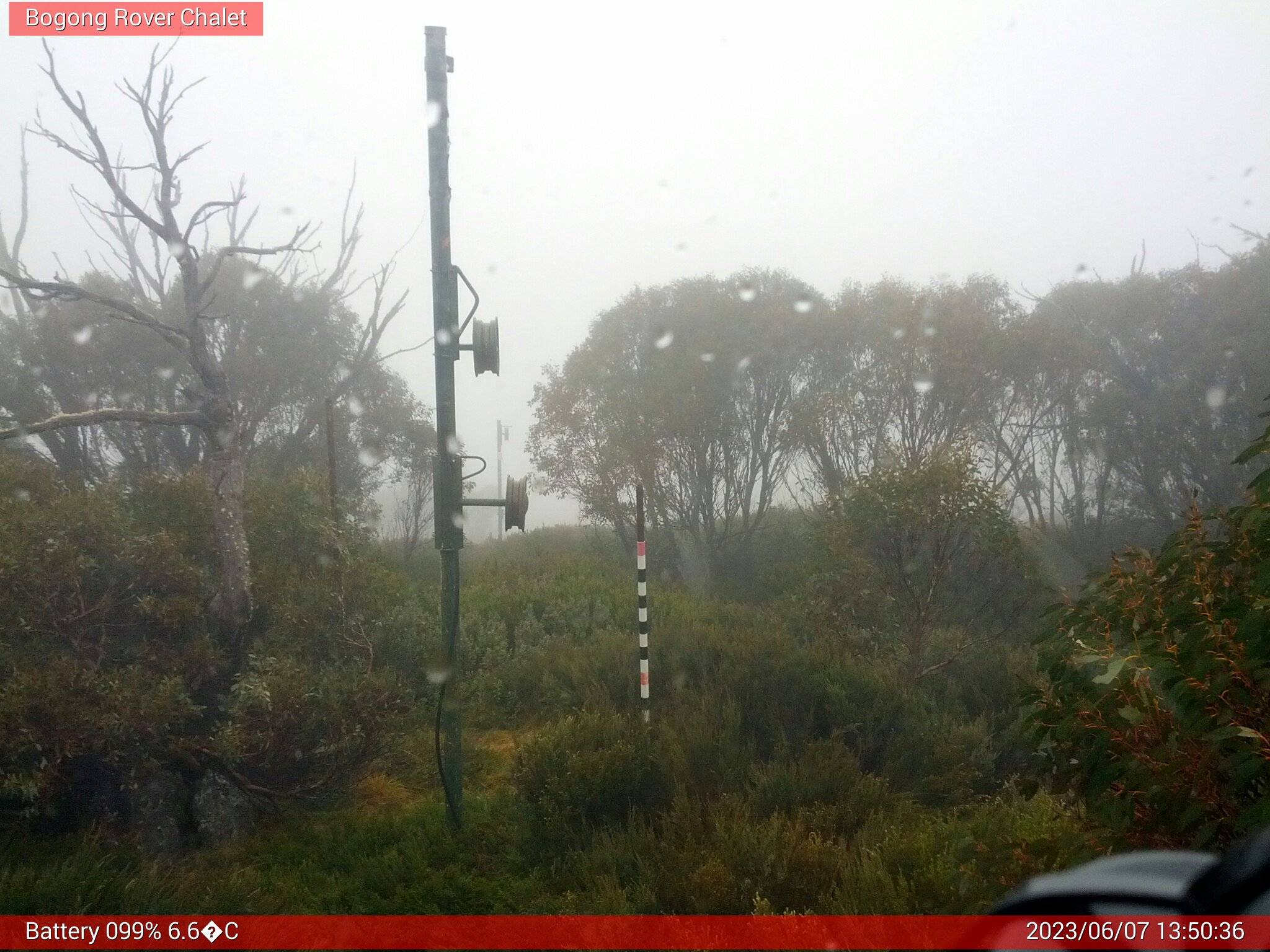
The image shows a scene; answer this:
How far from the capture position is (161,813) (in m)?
5.95

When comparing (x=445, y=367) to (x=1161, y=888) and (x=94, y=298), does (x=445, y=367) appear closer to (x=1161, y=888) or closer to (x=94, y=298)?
(x=94, y=298)

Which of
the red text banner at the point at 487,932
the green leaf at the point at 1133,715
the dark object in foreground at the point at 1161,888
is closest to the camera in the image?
the dark object in foreground at the point at 1161,888

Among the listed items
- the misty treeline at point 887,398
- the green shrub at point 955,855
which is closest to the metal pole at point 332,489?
the green shrub at point 955,855

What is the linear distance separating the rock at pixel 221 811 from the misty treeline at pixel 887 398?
12.5m

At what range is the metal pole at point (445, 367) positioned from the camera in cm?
612

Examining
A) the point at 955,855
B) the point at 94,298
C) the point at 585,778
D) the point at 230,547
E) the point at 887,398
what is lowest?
the point at 585,778

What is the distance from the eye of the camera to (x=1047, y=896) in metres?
1.30

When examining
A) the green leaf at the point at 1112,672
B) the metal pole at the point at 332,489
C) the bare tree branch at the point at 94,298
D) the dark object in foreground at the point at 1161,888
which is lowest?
the dark object in foreground at the point at 1161,888

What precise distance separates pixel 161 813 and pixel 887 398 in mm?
16517

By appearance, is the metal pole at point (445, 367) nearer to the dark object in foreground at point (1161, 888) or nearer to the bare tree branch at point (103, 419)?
the bare tree branch at point (103, 419)

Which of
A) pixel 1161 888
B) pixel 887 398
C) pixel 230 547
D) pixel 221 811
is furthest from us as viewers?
pixel 887 398

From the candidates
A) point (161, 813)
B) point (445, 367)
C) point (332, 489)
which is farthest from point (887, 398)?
point (161, 813)

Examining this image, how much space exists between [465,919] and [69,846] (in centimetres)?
248

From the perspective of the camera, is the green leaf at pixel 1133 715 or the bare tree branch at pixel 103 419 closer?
the green leaf at pixel 1133 715
